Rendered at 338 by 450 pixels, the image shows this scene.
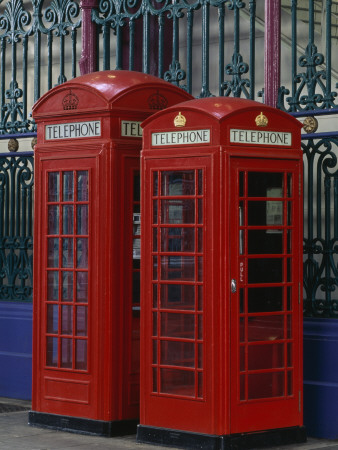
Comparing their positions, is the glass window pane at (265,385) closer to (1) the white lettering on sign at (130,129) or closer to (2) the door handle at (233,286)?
(2) the door handle at (233,286)

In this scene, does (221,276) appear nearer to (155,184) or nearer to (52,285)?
(155,184)

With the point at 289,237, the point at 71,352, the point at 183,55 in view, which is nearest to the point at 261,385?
the point at 289,237

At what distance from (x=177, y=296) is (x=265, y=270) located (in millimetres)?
622

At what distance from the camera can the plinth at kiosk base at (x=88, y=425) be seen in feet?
24.3

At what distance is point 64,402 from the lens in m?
7.62

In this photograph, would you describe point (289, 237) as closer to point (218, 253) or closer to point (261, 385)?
point (218, 253)

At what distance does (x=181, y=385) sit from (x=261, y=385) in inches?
21.2

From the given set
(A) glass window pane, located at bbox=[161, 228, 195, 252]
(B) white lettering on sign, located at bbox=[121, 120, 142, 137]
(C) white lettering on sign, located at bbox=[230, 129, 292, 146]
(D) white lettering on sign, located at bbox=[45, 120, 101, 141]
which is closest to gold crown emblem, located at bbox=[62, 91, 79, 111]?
(D) white lettering on sign, located at bbox=[45, 120, 101, 141]

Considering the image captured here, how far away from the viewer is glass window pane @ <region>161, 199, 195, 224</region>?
6.89m

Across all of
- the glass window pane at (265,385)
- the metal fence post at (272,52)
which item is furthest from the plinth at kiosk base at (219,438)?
the metal fence post at (272,52)

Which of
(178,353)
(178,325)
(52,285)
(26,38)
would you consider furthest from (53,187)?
(26,38)

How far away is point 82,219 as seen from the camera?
755cm

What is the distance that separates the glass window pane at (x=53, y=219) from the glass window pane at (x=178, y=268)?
3.50 ft

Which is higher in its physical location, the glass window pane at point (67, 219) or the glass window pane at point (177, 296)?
the glass window pane at point (67, 219)
